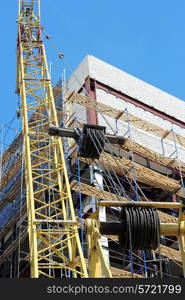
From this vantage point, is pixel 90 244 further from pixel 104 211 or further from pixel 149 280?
pixel 104 211

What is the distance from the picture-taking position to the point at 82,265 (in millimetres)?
23688

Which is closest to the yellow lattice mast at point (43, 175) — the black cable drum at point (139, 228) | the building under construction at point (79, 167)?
the building under construction at point (79, 167)

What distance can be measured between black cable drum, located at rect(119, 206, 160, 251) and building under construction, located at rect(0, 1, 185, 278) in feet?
19.8

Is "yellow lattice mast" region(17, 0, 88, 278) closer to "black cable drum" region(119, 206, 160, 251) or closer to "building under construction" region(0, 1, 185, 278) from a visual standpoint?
"building under construction" region(0, 1, 185, 278)

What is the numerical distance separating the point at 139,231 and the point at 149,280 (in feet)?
11.8

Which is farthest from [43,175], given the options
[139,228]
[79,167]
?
[139,228]

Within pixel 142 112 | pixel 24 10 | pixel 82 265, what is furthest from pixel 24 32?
pixel 82 265

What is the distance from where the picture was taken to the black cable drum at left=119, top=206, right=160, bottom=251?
50.7 ft

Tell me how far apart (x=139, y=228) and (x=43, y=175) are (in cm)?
1183

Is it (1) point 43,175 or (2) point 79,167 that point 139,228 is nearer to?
(1) point 43,175

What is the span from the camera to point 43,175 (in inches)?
1057

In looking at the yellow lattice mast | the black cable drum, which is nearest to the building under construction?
the yellow lattice mast

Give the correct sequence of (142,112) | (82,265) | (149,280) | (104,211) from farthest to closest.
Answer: (142,112), (104,211), (82,265), (149,280)

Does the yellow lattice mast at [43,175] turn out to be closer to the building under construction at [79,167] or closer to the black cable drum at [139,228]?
the building under construction at [79,167]
